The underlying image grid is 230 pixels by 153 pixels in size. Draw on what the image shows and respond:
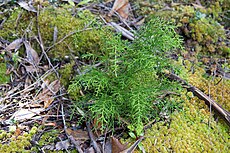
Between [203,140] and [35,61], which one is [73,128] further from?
[203,140]

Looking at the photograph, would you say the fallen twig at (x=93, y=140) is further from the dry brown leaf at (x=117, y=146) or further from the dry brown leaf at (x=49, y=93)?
the dry brown leaf at (x=49, y=93)

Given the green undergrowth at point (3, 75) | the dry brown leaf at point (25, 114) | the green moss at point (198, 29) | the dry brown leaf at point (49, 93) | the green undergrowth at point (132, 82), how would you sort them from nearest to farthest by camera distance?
the green undergrowth at point (132, 82)
the dry brown leaf at point (25, 114)
the dry brown leaf at point (49, 93)
the green undergrowth at point (3, 75)
the green moss at point (198, 29)

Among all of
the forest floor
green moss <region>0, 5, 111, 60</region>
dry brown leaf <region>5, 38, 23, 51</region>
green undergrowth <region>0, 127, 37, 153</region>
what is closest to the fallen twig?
the forest floor

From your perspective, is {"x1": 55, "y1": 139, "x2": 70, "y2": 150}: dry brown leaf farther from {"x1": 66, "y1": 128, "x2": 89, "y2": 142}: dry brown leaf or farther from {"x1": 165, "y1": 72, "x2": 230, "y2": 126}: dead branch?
{"x1": 165, "y1": 72, "x2": 230, "y2": 126}: dead branch

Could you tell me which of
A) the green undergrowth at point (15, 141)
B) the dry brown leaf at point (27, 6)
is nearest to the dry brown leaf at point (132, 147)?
the green undergrowth at point (15, 141)

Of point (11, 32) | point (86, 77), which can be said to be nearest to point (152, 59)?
point (86, 77)

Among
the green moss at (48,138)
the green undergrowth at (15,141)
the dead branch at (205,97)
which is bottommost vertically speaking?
the dead branch at (205,97)

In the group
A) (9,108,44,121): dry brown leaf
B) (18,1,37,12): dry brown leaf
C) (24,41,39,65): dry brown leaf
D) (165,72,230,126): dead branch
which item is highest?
(18,1,37,12): dry brown leaf

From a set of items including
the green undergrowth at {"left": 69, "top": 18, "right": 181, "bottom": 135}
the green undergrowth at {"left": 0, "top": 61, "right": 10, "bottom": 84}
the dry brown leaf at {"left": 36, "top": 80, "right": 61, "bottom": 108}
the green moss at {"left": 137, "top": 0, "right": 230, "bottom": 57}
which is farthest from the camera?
the green moss at {"left": 137, "top": 0, "right": 230, "bottom": 57}
